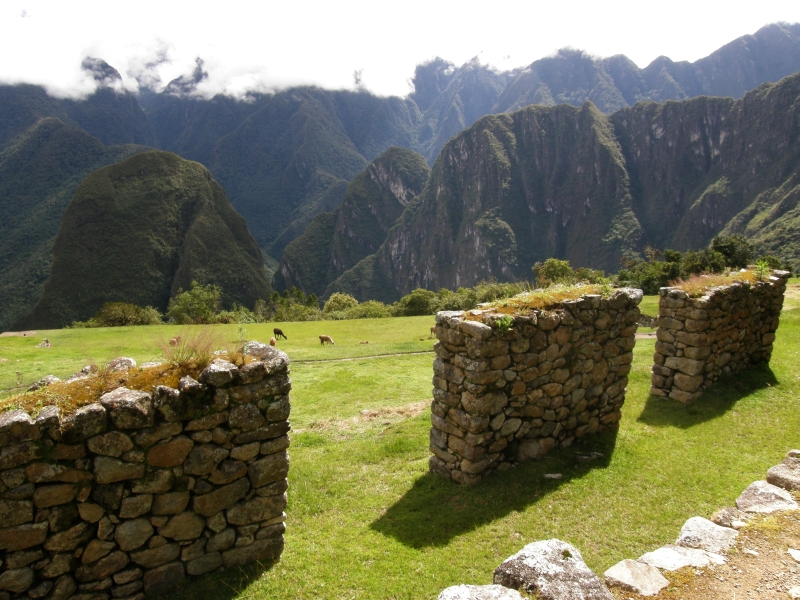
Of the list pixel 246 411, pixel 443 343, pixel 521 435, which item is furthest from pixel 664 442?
pixel 246 411

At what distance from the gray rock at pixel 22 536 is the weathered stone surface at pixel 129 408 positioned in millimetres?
1209

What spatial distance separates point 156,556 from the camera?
17.1 ft

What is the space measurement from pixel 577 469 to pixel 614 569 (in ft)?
12.2

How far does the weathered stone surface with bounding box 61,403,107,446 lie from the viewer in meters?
4.50

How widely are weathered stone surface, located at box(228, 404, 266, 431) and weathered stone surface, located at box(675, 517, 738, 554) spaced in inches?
208

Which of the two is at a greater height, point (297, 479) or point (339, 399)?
point (297, 479)

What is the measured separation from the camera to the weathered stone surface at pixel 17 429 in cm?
427

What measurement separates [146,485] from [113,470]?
1.29 ft

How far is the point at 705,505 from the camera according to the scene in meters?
7.12

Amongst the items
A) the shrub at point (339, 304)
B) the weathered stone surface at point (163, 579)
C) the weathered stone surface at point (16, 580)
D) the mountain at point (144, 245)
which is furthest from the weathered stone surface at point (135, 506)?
the mountain at point (144, 245)

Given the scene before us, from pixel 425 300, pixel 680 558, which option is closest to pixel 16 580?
pixel 680 558

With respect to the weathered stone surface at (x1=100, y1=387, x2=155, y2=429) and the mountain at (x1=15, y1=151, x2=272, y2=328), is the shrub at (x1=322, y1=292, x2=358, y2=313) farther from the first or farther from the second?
the mountain at (x1=15, y1=151, x2=272, y2=328)

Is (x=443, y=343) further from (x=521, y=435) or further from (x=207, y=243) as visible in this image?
(x=207, y=243)

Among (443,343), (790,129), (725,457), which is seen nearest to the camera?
(443,343)
